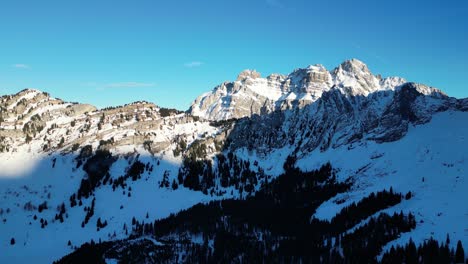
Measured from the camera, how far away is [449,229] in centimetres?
18125

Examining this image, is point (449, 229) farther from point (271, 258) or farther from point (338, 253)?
point (271, 258)

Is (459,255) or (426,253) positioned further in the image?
(426,253)

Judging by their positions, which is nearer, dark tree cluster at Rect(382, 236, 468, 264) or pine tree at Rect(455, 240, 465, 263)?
pine tree at Rect(455, 240, 465, 263)

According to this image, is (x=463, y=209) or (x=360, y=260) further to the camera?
(x=463, y=209)

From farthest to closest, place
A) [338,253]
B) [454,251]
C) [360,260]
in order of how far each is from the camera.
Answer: [338,253] < [360,260] < [454,251]

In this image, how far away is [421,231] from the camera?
18550 centimetres

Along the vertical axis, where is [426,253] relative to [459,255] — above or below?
below

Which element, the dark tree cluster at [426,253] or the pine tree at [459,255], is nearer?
the pine tree at [459,255]

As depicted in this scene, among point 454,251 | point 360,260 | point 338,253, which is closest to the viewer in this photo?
point 454,251

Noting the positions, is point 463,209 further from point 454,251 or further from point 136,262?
point 136,262

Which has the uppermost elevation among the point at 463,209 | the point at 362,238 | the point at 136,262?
the point at 463,209

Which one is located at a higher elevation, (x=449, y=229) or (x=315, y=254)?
(x=449, y=229)

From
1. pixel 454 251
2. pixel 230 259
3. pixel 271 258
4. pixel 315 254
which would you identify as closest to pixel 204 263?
pixel 230 259

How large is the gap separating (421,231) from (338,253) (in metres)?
34.1
